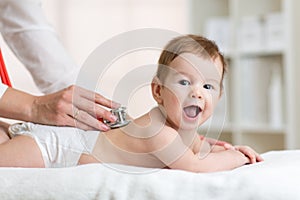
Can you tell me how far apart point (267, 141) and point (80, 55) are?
1.38 meters

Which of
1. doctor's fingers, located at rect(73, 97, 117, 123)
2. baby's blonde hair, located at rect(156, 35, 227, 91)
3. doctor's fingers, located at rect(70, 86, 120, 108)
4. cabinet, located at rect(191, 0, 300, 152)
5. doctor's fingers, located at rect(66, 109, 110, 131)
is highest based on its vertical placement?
baby's blonde hair, located at rect(156, 35, 227, 91)

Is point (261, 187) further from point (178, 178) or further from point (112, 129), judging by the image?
point (112, 129)

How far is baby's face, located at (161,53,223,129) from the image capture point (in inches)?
37.3

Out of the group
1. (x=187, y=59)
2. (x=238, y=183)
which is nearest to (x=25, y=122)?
(x=187, y=59)

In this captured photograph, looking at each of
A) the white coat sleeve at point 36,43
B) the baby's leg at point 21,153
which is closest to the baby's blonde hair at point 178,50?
the baby's leg at point 21,153

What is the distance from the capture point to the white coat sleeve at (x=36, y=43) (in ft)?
5.19

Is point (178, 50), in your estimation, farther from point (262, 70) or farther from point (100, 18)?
point (100, 18)

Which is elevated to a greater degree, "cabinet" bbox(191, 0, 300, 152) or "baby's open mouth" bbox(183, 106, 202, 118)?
"baby's open mouth" bbox(183, 106, 202, 118)

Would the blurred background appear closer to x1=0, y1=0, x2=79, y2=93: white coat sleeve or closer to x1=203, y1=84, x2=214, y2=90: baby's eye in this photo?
x1=0, y1=0, x2=79, y2=93: white coat sleeve

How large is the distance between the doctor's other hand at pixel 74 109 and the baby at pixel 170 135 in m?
0.02

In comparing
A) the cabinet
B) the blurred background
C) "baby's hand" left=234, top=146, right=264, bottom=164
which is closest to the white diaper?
"baby's hand" left=234, top=146, right=264, bottom=164

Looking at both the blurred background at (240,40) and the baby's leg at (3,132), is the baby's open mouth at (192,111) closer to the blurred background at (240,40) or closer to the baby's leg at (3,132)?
the baby's leg at (3,132)

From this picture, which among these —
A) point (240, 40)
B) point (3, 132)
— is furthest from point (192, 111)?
point (240, 40)

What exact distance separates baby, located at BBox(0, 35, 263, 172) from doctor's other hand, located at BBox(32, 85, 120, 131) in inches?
1.0
